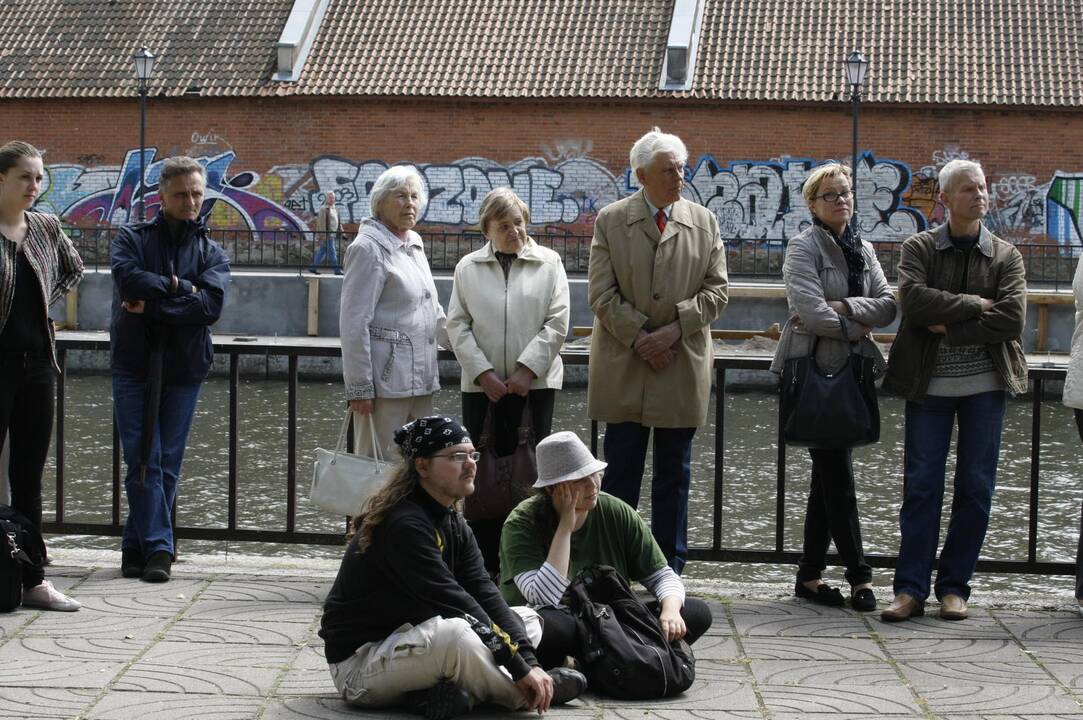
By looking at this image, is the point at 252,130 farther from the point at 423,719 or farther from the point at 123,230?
the point at 423,719

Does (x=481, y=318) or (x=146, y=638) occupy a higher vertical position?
(x=481, y=318)

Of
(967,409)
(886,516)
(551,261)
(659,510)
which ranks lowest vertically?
(886,516)

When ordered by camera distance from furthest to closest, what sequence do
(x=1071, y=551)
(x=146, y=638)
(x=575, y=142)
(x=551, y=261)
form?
(x=575, y=142) → (x=1071, y=551) → (x=551, y=261) → (x=146, y=638)

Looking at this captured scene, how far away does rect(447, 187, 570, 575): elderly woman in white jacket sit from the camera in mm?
6238

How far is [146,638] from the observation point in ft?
18.2

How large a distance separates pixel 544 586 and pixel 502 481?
1001mm

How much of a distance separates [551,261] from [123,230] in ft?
6.30

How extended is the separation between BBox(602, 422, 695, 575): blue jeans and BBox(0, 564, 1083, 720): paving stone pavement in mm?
358

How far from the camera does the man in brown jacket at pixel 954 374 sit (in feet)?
19.8

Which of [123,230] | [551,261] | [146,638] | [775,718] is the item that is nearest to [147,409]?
[123,230]

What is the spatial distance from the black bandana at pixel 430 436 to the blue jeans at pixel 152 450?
2.04 metres

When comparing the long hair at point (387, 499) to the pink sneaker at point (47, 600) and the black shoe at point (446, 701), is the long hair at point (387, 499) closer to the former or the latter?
the black shoe at point (446, 701)

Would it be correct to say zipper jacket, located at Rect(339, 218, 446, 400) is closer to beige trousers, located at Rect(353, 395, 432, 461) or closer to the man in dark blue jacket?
beige trousers, located at Rect(353, 395, 432, 461)

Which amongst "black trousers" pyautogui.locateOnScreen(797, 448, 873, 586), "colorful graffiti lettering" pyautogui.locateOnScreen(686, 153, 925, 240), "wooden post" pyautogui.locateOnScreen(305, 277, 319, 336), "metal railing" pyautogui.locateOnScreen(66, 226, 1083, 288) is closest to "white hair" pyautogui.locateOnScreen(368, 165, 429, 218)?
"black trousers" pyautogui.locateOnScreen(797, 448, 873, 586)
